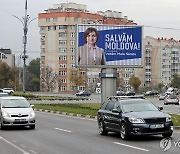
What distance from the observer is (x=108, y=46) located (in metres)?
40.8

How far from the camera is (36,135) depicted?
1956cm

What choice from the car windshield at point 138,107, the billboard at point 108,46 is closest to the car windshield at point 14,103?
the car windshield at point 138,107

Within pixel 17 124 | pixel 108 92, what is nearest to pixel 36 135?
pixel 17 124

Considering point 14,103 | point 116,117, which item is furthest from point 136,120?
point 14,103

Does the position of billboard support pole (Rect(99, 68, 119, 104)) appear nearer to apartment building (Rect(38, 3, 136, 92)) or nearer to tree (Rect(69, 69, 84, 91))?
tree (Rect(69, 69, 84, 91))

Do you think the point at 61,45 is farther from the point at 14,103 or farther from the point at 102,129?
the point at 102,129

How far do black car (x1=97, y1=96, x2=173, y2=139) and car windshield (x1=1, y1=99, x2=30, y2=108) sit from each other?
4929mm

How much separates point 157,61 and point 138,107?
159285 mm

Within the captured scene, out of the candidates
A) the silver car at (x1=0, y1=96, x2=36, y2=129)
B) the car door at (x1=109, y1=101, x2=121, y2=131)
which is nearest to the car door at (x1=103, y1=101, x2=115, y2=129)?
the car door at (x1=109, y1=101, x2=121, y2=131)

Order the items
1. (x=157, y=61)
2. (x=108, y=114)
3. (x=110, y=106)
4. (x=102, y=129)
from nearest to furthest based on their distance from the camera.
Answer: (x=108, y=114) < (x=110, y=106) < (x=102, y=129) < (x=157, y=61)

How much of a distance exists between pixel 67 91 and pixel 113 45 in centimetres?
9523

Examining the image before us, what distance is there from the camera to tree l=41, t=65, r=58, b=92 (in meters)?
126

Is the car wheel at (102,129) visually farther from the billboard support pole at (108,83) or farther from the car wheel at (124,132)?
the billboard support pole at (108,83)

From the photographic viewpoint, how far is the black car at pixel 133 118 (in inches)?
635
